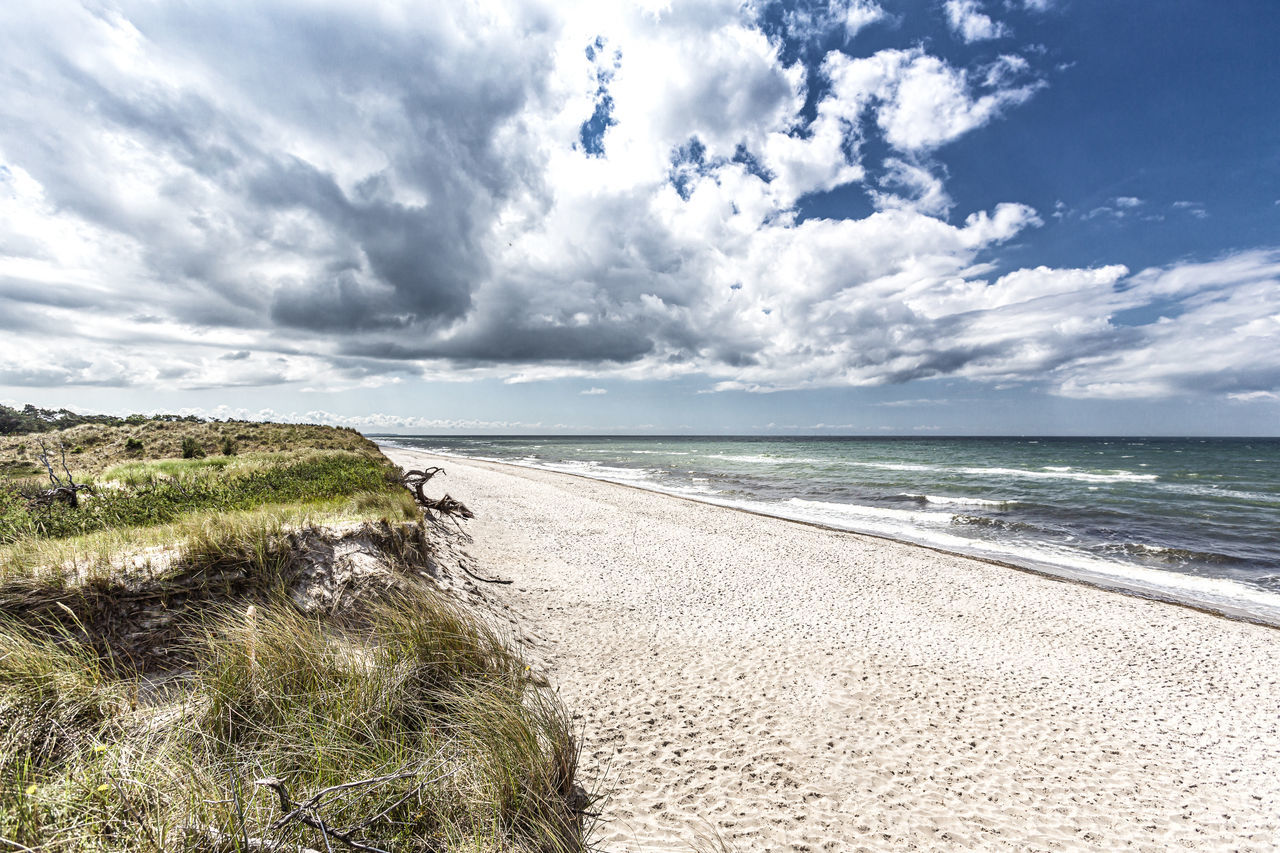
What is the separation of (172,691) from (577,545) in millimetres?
10831

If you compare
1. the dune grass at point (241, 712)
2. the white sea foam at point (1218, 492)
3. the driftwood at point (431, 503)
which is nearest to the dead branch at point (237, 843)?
the dune grass at point (241, 712)

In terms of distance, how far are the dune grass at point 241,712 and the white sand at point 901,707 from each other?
140cm

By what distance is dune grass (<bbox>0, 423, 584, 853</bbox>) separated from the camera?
2633 mm

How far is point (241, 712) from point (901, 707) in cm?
733

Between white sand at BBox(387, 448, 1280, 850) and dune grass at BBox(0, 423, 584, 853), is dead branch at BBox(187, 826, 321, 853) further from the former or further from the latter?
white sand at BBox(387, 448, 1280, 850)

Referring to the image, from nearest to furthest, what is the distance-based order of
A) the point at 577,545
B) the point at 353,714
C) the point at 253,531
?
the point at 353,714 → the point at 253,531 → the point at 577,545

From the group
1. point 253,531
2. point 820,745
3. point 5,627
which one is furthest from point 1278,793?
point 5,627

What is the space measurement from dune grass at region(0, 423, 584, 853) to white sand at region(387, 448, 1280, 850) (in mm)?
1400

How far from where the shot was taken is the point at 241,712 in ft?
13.0

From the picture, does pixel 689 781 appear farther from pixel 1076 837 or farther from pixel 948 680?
pixel 948 680

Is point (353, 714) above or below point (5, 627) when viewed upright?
below

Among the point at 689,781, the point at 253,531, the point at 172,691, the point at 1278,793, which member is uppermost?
the point at 253,531

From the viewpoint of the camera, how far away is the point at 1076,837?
4.60m

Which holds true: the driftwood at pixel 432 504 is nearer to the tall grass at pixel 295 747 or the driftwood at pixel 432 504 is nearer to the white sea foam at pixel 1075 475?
the tall grass at pixel 295 747
